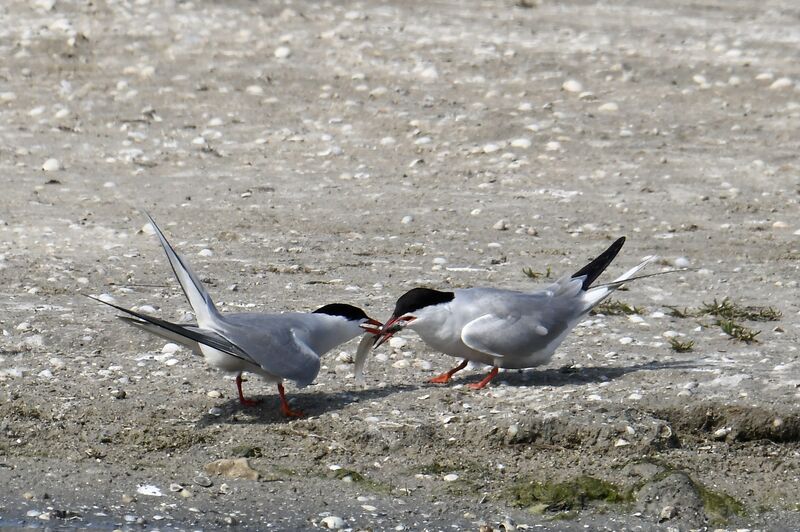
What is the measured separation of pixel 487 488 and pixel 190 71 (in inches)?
288

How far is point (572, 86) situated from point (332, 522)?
7.08m

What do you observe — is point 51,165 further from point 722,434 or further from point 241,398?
point 722,434

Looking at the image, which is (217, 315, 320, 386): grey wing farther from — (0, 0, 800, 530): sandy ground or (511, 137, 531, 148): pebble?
(511, 137, 531, 148): pebble

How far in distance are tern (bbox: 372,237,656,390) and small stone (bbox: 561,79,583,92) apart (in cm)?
559

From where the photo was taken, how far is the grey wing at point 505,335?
18.6 ft

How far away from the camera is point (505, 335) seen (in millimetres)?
5703

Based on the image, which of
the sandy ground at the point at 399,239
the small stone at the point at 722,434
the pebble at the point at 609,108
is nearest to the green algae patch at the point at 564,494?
the sandy ground at the point at 399,239

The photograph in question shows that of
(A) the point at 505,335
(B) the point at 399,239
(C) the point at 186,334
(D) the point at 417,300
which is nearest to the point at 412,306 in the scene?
(D) the point at 417,300

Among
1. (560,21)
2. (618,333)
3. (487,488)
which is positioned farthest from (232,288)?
(560,21)

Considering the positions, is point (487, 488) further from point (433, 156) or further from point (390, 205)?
point (433, 156)

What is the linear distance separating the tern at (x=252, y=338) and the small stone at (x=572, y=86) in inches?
236

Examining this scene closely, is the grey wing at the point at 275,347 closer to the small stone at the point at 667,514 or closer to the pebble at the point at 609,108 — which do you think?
the small stone at the point at 667,514

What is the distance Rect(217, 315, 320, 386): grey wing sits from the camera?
548cm

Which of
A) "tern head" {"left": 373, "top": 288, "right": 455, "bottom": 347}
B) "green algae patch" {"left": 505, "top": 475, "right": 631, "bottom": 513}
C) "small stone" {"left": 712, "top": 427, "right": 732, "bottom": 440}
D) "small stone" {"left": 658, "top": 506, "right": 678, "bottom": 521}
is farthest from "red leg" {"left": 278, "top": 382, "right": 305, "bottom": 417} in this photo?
"small stone" {"left": 712, "top": 427, "right": 732, "bottom": 440}
